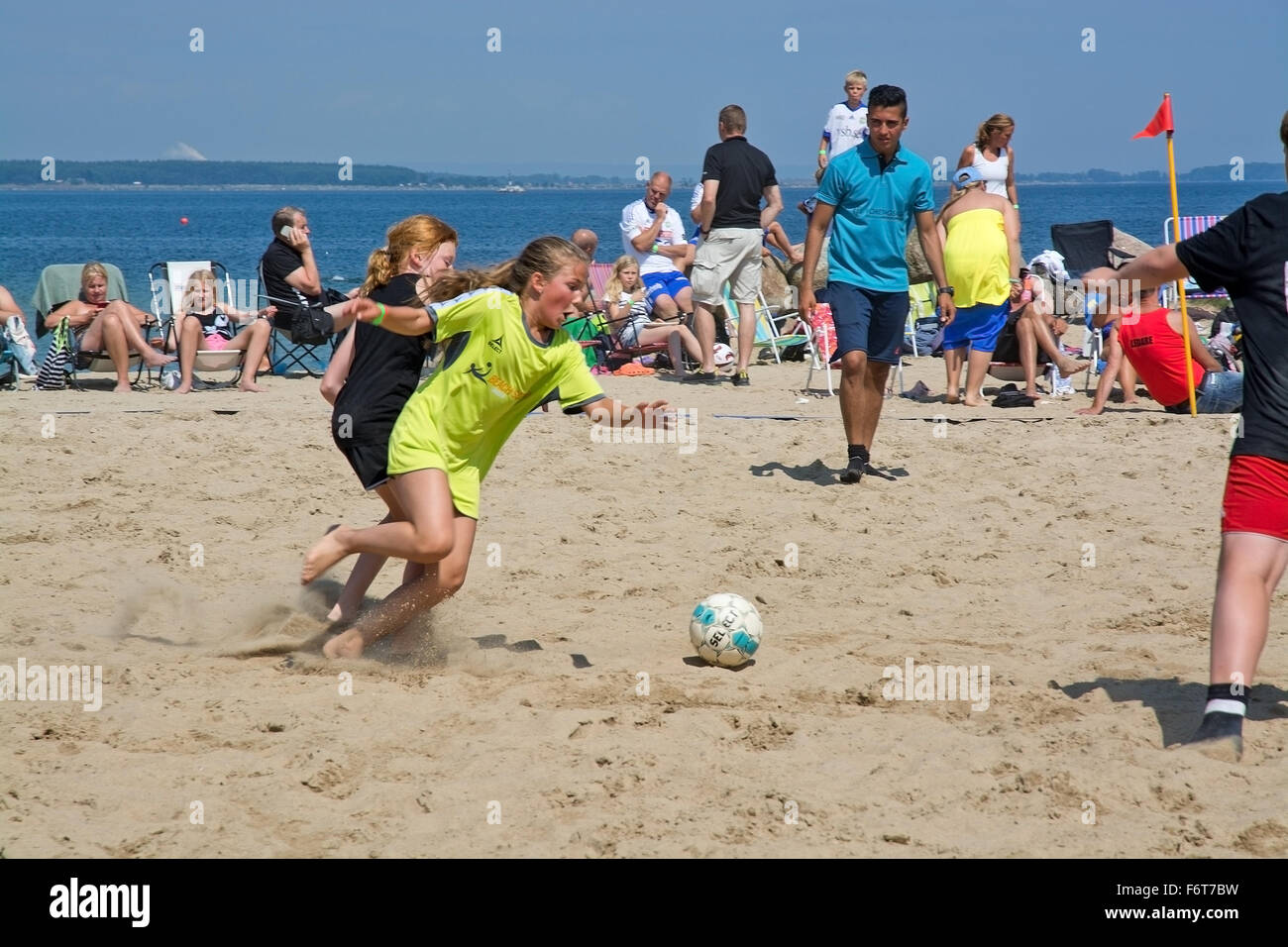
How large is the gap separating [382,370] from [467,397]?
509 millimetres

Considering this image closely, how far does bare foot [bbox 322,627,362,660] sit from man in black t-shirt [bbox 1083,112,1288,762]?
9.71 ft

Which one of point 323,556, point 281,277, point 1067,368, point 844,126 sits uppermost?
point 844,126

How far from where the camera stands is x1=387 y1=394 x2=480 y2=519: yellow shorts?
4602mm

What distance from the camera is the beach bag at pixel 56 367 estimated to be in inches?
428

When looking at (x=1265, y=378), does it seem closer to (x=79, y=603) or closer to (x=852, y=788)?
(x=852, y=788)

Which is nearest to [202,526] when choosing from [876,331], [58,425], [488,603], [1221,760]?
[488,603]

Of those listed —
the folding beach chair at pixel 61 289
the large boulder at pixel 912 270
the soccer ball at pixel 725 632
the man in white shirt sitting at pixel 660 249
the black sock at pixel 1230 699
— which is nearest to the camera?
the black sock at pixel 1230 699

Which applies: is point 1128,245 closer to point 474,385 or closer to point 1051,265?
point 1051,265

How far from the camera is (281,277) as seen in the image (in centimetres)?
1119

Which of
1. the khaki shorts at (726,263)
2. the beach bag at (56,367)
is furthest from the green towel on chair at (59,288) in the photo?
the khaki shorts at (726,263)

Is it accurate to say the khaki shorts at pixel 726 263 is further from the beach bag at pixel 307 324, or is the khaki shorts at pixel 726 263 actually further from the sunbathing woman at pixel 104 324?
the sunbathing woman at pixel 104 324

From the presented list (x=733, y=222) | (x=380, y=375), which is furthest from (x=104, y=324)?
(x=380, y=375)

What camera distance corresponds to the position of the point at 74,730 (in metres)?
3.99

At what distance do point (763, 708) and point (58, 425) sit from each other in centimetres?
600
